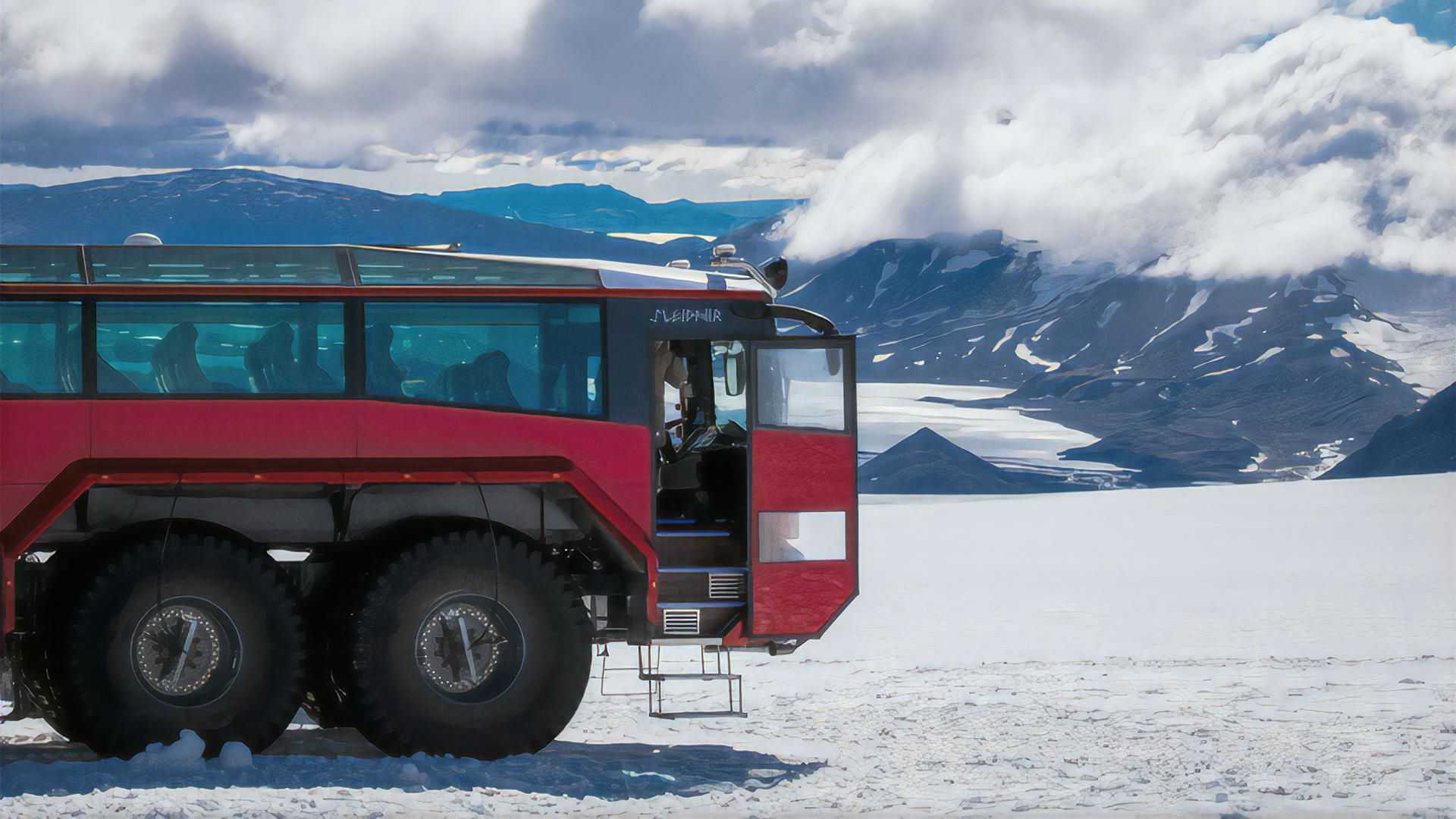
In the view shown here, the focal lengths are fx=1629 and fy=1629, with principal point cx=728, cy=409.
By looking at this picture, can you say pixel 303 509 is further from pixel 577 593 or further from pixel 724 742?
pixel 724 742

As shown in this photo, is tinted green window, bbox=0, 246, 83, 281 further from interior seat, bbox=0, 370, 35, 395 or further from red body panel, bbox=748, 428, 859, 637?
red body panel, bbox=748, 428, 859, 637

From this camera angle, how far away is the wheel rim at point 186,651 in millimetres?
10219

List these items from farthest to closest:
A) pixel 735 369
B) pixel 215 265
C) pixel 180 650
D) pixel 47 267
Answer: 1. pixel 735 369
2. pixel 215 265
3. pixel 47 267
4. pixel 180 650

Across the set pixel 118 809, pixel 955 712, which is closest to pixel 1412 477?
pixel 955 712

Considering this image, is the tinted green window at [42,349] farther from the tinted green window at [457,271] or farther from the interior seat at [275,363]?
the tinted green window at [457,271]

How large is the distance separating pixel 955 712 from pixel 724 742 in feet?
6.77

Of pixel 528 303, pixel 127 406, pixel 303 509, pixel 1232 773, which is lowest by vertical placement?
pixel 1232 773

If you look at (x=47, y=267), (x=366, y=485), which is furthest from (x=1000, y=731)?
(x=47, y=267)

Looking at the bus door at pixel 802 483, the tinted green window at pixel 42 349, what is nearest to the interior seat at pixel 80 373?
the tinted green window at pixel 42 349

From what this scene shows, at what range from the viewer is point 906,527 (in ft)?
119

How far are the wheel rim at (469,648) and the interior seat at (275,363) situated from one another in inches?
69.0

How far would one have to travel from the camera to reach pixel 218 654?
10.3 meters

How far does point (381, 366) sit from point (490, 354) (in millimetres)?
709

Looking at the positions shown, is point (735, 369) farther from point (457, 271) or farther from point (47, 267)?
point (47, 267)
